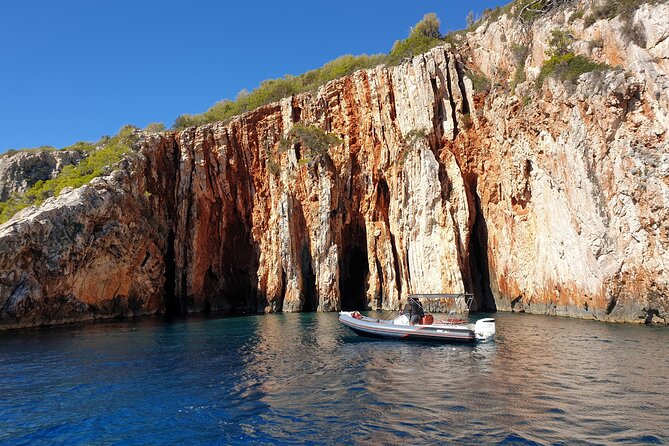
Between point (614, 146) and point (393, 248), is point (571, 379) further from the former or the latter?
point (393, 248)

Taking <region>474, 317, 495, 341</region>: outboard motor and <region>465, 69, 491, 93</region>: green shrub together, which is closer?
<region>474, 317, 495, 341</region>: outboard motor

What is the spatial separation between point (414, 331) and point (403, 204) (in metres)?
20.2

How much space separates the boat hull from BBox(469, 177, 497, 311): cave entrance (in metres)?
17.7

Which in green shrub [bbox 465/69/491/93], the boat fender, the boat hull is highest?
green shrub [bbox 465/69/491/93]

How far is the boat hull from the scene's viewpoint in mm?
22656

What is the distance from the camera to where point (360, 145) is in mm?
47156

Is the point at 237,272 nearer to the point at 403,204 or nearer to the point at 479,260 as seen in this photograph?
the point at 403,204

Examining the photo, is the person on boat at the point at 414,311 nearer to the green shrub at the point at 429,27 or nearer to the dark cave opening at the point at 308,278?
the dark cave opening at the point at 308,278

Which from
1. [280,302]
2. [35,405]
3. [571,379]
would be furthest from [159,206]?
[571,379]

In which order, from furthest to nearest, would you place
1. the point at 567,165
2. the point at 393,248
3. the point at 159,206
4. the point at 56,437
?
the point at 159,206, the point at 393,248, the point at 567,165, the point at 56,437

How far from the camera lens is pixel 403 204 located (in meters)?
42.5

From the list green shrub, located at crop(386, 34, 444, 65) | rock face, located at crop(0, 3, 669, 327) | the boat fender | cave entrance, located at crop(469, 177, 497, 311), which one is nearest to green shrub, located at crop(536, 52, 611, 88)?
rock face, located at crop(0, 3, 669, 327)

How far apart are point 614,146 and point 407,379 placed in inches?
796

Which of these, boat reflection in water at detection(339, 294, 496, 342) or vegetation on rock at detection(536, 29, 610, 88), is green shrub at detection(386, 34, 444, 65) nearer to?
vegetation on rock at detection(536, 29, 610, 88)
